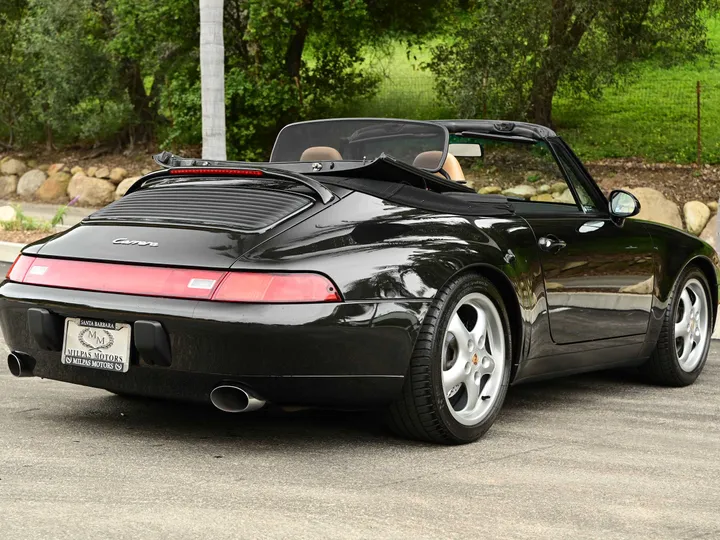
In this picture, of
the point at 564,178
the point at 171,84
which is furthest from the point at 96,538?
the point at 171,84

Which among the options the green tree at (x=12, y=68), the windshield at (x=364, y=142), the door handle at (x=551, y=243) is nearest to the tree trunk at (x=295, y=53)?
the green tree at (x=12, y=68)

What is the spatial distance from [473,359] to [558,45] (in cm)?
1381

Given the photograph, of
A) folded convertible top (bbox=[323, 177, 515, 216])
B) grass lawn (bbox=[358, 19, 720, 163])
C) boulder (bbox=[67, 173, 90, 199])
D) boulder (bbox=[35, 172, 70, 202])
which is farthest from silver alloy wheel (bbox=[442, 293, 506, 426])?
boulder (bbox=[35, 172, 70, 202])

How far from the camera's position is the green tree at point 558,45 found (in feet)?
57.4

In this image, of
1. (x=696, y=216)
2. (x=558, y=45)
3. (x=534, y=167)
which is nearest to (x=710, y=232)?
(x=696, y=216)

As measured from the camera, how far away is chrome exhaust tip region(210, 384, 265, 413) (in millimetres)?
4336

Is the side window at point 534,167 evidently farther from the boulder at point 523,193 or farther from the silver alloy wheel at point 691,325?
the silver alloy wheel at point 691,325

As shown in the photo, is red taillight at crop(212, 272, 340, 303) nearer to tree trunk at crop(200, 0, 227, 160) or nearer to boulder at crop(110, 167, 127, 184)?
tree trunk at crop(200, 0, 227, 160)

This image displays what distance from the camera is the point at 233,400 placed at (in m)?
4.38

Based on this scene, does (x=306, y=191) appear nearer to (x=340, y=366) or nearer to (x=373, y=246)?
(x=373, y=246)

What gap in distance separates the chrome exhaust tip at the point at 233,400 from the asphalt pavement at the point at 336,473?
216 millimetres

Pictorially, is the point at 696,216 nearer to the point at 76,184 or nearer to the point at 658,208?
the point at 658,208

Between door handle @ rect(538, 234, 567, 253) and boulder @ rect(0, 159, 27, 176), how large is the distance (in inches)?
767

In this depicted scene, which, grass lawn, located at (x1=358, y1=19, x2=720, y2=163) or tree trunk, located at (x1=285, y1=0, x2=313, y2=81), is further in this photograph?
tree trunk, located at (x1=285, y1=0, x2=313, y2=81)
